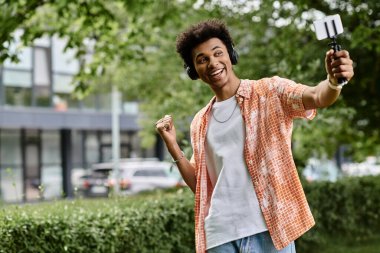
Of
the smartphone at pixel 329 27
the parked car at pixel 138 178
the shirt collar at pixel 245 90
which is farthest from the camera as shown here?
the parked car at pixel 138 178

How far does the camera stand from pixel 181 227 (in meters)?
7.34

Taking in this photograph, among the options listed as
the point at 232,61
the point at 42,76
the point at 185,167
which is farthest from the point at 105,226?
the point at 42,76

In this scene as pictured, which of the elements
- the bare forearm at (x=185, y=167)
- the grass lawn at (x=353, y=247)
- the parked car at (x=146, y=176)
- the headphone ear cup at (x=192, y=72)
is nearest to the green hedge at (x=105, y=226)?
the grass lawn at (x=353, y=247)

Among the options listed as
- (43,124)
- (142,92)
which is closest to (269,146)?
(142,92)

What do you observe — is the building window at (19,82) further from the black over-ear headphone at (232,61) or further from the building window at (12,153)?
the black over-ear headphone at (232,61)

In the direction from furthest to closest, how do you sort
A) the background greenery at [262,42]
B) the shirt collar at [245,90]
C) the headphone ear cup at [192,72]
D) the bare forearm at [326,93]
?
1. the background greenery at [262,42]
2. the headphone ear cup at [192,72]
3. the shirt collar at [245,90]
4. the bare forearm at [326,93]

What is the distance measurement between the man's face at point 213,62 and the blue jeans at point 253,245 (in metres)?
0.74

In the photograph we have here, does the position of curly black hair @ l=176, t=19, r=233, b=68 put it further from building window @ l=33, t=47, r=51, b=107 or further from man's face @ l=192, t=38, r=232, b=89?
building window @ l=33, t=47, r=51, b=107

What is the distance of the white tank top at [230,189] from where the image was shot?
10.2ft

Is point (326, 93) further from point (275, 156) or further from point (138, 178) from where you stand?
point (138, 178)

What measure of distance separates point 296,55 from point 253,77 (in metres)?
1.12

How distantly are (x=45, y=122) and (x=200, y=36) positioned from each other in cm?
2511

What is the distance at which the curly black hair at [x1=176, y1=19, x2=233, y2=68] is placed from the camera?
3326 mm

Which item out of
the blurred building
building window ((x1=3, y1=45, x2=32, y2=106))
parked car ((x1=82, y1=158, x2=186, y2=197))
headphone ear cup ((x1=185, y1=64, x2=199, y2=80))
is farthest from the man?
building window ((x1=3, y1=45, x2=32, y2=106))
